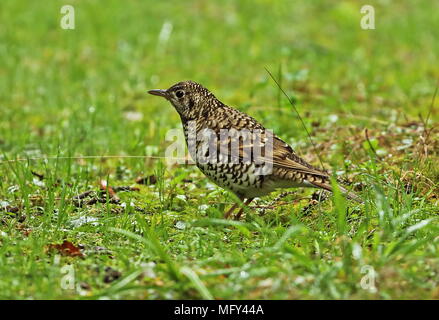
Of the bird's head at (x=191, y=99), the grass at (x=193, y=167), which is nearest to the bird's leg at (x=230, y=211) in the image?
the grass at (x=193, y=167)

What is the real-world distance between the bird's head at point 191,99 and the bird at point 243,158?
0.04 m

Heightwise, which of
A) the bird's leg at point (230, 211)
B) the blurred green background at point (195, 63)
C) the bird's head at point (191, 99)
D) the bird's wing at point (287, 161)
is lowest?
the bird's leg at point (230, 211)

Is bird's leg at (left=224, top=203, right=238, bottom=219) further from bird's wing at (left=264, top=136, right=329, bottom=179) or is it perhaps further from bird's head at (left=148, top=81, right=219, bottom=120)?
bird's head at (left=148, top=81, right=219, bottom=120)

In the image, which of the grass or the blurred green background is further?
the blurred green background

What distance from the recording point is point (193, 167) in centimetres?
707

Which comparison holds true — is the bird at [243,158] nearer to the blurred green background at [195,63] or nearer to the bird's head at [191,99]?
the bird's head at [191,99]

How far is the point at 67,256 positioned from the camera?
4.60 metres

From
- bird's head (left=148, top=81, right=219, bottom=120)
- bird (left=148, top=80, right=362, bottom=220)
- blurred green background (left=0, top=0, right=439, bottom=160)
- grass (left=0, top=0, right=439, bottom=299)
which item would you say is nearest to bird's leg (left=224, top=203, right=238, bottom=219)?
bird (left=148, top=80, right=362, bottom=220)

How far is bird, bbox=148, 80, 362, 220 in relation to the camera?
17.8 feet

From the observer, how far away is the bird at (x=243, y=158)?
5.43 metres

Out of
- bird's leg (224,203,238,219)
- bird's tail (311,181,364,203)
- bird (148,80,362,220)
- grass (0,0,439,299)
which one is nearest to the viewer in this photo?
grass (0,0,439,299)

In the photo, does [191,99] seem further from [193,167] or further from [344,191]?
[344,191]

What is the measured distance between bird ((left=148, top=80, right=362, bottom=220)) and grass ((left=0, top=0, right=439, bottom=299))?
0.25 meters

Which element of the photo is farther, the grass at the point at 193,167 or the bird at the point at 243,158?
the bird at the point at 243,158
